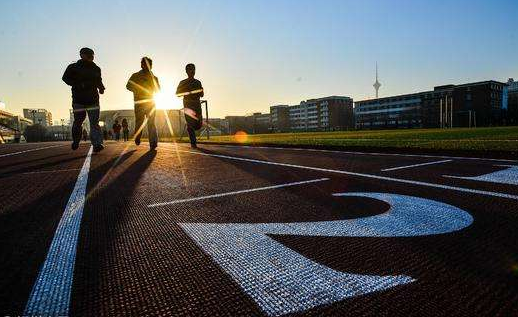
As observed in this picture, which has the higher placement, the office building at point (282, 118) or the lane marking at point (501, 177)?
the office building at point (282, 118)

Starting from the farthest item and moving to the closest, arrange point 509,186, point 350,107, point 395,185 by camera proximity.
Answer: point 350,107 < point 395,185 < point 509,186

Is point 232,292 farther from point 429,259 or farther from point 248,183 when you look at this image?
point 248,183

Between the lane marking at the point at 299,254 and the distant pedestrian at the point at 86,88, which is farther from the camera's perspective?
the distant pedestrian at the point at 86,88

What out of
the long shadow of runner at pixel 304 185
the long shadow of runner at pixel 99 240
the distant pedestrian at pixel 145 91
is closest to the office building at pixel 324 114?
the distant pedestrian at pixel 145 91

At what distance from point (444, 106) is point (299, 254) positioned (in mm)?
138217

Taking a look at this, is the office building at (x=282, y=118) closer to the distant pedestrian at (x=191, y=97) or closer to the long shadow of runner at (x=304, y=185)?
the distant pedestrian at (x=191, y=97)

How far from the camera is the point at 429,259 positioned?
4.72 ft

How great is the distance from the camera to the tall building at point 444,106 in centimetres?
11725

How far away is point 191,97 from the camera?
10.5 meters

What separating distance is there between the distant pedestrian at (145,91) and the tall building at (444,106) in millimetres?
111330

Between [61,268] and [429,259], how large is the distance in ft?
A: 4.98

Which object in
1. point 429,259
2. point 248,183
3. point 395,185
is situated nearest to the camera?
point 429,259

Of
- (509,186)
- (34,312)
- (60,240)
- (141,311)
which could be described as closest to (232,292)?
(141,311)

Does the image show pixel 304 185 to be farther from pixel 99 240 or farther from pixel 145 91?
pixel 145 91
